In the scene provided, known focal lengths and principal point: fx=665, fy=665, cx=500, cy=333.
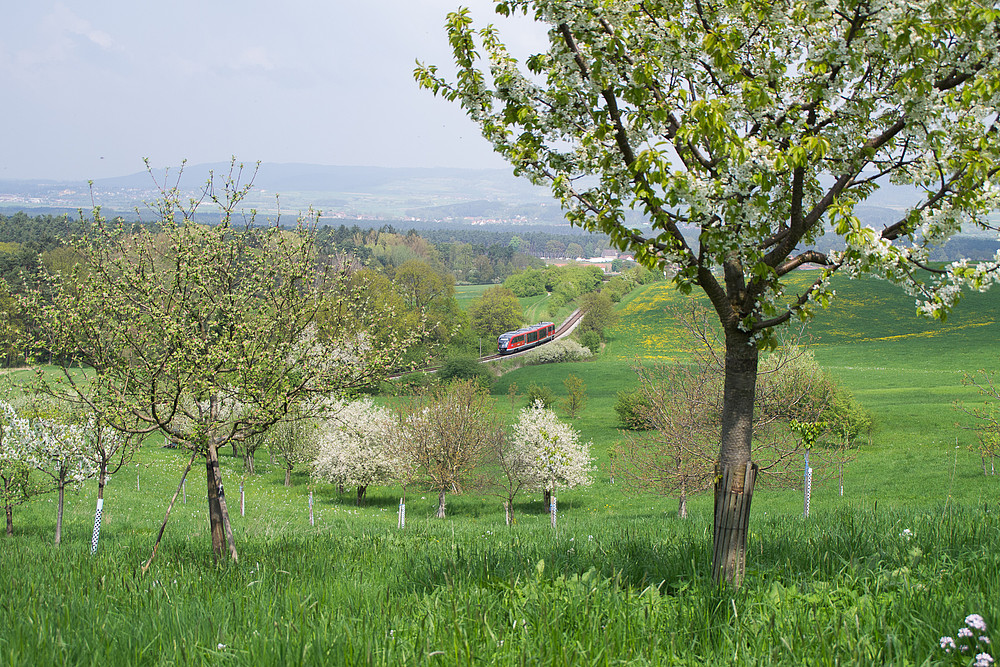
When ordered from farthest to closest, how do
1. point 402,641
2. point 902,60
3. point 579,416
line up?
point 579,416
point 902,60
point 402,641

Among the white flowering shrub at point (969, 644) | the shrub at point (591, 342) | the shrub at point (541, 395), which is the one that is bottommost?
the shrub at point (541, 395)

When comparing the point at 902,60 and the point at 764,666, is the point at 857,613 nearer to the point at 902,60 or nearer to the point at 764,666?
the point at 764,666

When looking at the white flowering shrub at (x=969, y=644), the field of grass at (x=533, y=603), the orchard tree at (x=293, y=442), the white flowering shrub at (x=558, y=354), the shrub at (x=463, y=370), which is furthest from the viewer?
the white flowering shrub at (x=558, y=354)

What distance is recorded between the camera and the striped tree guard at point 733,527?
13.9 feet

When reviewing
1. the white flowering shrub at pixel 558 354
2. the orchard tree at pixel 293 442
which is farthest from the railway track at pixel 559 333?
the orchard tree at pixel 293 442

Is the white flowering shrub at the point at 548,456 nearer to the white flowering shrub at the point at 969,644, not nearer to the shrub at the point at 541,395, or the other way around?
the shrub at the point at 541,395

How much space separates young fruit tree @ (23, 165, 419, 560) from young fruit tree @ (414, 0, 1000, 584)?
5144 millimetres

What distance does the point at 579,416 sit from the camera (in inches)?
2399

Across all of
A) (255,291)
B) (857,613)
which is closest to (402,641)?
(857,613)

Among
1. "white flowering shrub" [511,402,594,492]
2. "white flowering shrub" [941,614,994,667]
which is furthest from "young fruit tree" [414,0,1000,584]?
"white flowering shrub" [511,402,594,492]

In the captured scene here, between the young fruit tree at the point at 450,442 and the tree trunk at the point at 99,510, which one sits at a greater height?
the tree trunk at the point at 99,510

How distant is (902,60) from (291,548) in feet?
26.1

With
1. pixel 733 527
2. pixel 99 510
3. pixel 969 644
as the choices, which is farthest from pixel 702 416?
pixel 969 644

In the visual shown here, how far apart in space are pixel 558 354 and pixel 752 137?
8283 cm
